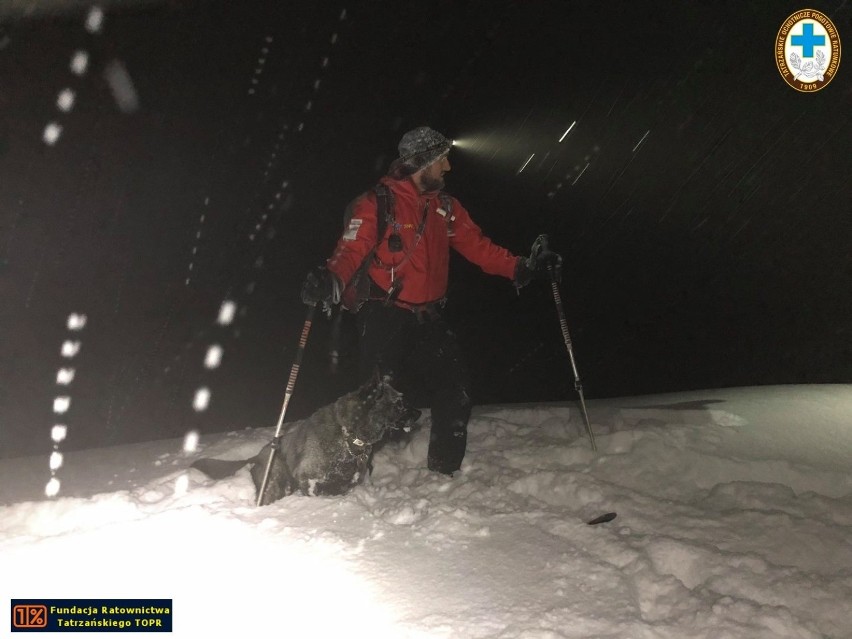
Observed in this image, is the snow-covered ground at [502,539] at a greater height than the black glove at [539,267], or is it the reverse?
the black glove at [539,267]

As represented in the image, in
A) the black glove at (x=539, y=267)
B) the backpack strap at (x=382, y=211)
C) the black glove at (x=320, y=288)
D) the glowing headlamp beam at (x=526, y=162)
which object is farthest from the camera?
the glowing headlamp beam at (x=526, y=162)

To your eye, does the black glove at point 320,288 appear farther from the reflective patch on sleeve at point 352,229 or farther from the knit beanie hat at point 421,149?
the knit beanie hat at point 421,149

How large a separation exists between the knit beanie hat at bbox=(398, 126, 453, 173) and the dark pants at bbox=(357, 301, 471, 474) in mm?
1043

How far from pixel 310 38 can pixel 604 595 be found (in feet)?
21.8

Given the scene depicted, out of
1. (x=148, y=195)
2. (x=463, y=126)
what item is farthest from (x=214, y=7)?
(x=463, y=126)

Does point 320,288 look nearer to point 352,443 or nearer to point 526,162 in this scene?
point 352,443

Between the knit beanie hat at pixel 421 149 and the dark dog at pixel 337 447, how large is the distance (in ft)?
5.15

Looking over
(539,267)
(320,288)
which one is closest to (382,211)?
(320,288)

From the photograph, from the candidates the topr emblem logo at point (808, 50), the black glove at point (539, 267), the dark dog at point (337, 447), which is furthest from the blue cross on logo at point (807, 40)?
the dark dog at point (337, 447)

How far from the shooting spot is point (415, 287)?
394 cm

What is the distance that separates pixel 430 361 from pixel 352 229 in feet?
3.55

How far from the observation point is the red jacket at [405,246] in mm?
3732

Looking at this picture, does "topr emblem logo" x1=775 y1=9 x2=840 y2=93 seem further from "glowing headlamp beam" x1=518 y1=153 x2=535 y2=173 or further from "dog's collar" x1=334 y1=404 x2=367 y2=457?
"dog's collar" x1=334 y1=404 x2=367 y2=457

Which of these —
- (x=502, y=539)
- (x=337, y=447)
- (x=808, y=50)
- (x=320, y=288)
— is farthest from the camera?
(x=808, y=50)
